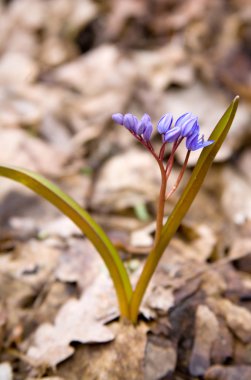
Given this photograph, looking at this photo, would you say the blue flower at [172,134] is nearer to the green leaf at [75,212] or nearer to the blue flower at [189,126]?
the blue flower at [189,126]

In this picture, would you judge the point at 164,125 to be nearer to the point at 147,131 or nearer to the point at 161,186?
the point at 147,131

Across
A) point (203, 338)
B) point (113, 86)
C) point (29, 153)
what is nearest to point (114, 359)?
point (203, 338)

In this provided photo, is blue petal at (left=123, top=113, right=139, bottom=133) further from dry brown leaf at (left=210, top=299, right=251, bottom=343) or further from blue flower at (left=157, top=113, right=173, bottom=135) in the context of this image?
dry brown leaf at (left=210, top=299, right=251, bottom=343)

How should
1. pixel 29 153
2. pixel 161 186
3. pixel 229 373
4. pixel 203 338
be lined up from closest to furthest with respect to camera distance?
1. pixel 161 186
2. pixel 229 373
3. pixel 203 338
4. pixel 29 153

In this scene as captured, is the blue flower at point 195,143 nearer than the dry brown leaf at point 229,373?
Yes

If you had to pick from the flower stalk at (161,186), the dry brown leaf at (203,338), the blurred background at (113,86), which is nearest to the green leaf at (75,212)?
the flower stalk at (161,186)

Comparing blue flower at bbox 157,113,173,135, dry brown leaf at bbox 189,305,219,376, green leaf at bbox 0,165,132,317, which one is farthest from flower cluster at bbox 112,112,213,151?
dry brown leaf at bbox 189,305,219,376

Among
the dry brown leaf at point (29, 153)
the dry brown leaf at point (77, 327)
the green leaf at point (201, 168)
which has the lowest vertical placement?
the dry brown leaf at point (77, 327)
